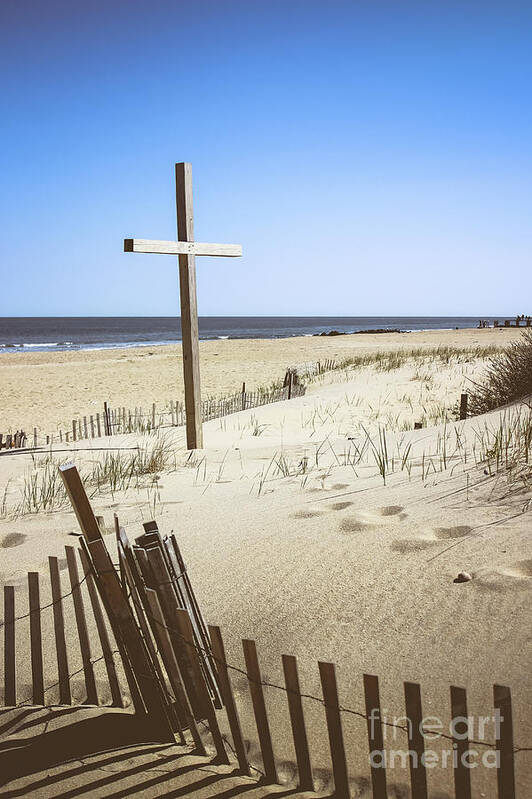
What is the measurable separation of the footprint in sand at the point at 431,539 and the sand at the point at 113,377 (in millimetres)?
9954

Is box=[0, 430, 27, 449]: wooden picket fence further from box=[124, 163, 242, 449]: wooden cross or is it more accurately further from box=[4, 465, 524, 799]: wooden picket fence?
box=[4, 465, 524, 799]: wooden picket fence

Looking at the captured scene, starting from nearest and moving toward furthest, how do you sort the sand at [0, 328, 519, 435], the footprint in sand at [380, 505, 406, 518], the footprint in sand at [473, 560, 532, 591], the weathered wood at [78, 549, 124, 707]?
1. the weathered wood at [78, 549, 124, 707]
2. the footprint in sand at [473, 560, 532, 591]
3. the footprint in sand at [380, 505, 406, 518]
4. the sand at [0, 328, 519, 435]

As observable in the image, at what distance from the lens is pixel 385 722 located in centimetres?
230

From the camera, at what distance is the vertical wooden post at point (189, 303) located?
6.89 metres

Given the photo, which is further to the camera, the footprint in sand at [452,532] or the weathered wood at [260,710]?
the footprint in sand at [452,532]

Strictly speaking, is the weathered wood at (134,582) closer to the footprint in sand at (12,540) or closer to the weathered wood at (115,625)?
the weathered wood at (115,625)

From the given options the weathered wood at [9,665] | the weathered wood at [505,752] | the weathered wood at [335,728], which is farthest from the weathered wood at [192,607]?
the weathered wood at [505,752]

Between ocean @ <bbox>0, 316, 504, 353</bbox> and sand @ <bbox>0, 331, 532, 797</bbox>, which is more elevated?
ocean @ <bbox>0, 316, 504, 353</bbox>

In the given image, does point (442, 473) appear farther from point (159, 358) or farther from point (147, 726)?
point (159, 358)

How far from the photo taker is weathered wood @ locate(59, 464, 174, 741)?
2.41 m

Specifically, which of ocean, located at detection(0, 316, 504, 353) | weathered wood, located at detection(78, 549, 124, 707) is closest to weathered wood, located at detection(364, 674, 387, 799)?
weathered wood, located at detection(78, 549, 124, 707)

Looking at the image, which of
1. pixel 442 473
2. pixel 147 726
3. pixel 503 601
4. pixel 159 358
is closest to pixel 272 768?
pixel 147 726

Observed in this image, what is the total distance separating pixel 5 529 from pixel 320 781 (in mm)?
3413

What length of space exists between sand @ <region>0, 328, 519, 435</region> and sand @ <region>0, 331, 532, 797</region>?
26.3 feet
